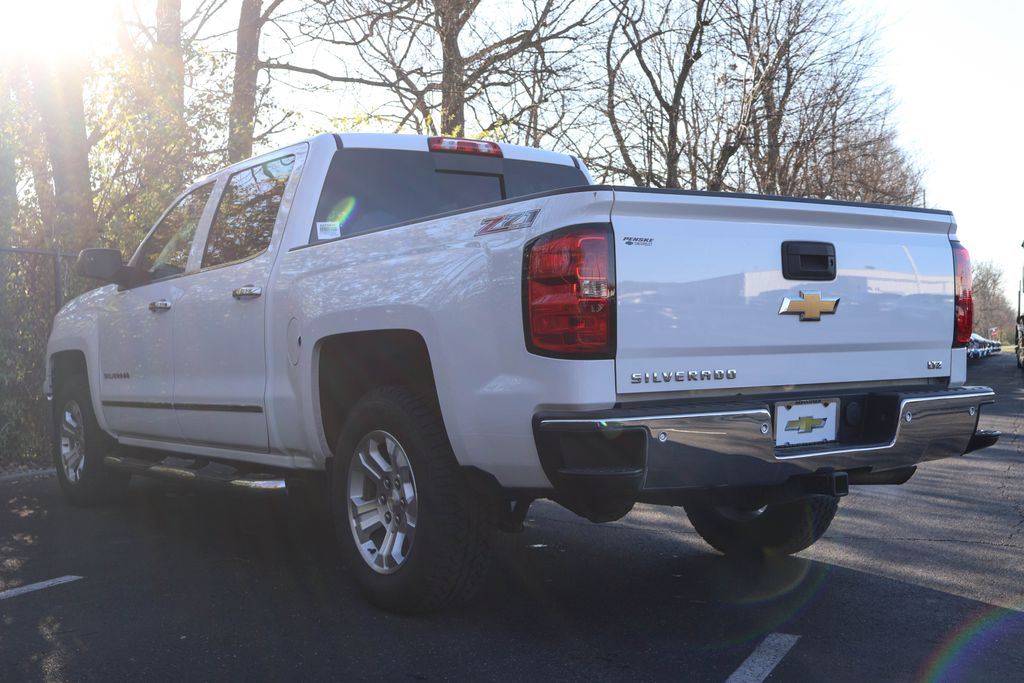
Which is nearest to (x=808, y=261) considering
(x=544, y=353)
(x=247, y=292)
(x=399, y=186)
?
(x=544, y=353)

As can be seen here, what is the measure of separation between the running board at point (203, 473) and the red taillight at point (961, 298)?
119 inches

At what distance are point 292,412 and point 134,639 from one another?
1.23m

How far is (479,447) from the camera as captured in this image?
3.75 m

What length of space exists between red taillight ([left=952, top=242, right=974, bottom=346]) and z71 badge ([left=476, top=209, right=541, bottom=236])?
197 centimetres

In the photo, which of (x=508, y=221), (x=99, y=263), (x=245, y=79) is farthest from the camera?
(x=245, y=79)

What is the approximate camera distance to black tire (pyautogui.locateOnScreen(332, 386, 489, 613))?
3934 millimetres

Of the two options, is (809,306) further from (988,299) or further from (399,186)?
(988,299)

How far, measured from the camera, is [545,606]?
4.41 m

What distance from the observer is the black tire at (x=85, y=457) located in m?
6.76

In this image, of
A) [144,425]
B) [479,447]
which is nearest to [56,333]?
[144,425]

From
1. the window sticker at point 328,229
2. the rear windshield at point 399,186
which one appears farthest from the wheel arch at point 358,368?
the window sticker at point 328,229

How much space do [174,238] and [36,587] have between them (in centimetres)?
222

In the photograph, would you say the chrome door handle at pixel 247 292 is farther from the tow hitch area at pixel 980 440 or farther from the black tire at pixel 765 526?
the tow hitch area at pixel 980 440

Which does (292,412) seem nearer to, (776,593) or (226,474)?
(226,474)
